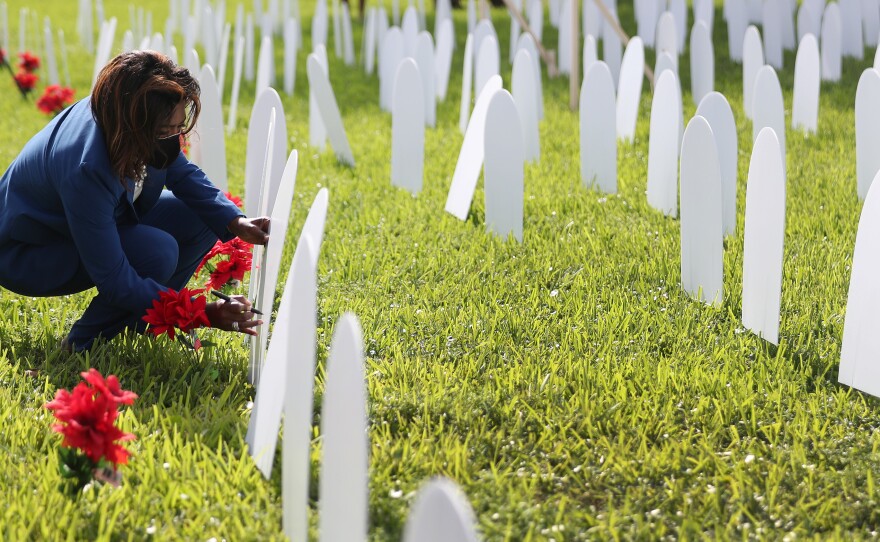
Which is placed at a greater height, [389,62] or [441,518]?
[389,62]

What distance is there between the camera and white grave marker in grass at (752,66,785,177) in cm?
429

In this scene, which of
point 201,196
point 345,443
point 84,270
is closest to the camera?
point 345,443

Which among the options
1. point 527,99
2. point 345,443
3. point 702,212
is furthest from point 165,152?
point 527,99

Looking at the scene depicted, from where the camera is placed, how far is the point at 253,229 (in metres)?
2.77

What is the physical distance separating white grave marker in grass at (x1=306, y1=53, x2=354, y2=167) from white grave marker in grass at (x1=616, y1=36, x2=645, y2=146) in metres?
1.53

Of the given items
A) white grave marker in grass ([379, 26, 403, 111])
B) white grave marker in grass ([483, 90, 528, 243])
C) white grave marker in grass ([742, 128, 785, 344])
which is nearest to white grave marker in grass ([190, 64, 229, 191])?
white grave marker in grass ([483, 90, 528, 243])

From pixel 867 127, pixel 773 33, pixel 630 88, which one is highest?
pixel 773 33

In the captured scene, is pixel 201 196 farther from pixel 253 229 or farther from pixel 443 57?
pixel 443 57

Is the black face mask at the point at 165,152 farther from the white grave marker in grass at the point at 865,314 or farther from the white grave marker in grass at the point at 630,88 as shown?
the white grave marker in grass at the point at 630,88

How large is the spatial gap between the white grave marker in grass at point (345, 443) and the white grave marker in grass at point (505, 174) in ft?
7.91

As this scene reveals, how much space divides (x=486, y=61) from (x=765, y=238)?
3287 mm

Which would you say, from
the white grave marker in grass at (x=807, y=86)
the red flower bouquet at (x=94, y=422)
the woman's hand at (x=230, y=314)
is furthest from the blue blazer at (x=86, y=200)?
the white grave marker in grass at (x=807, y=86)

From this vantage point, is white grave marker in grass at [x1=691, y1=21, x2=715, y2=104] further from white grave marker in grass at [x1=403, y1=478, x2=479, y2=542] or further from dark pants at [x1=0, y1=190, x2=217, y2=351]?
white grave marker in grass at [x1=403, y1=478, x2=479, y2=542]

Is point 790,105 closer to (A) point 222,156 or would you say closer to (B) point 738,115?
(B) point 738,115
